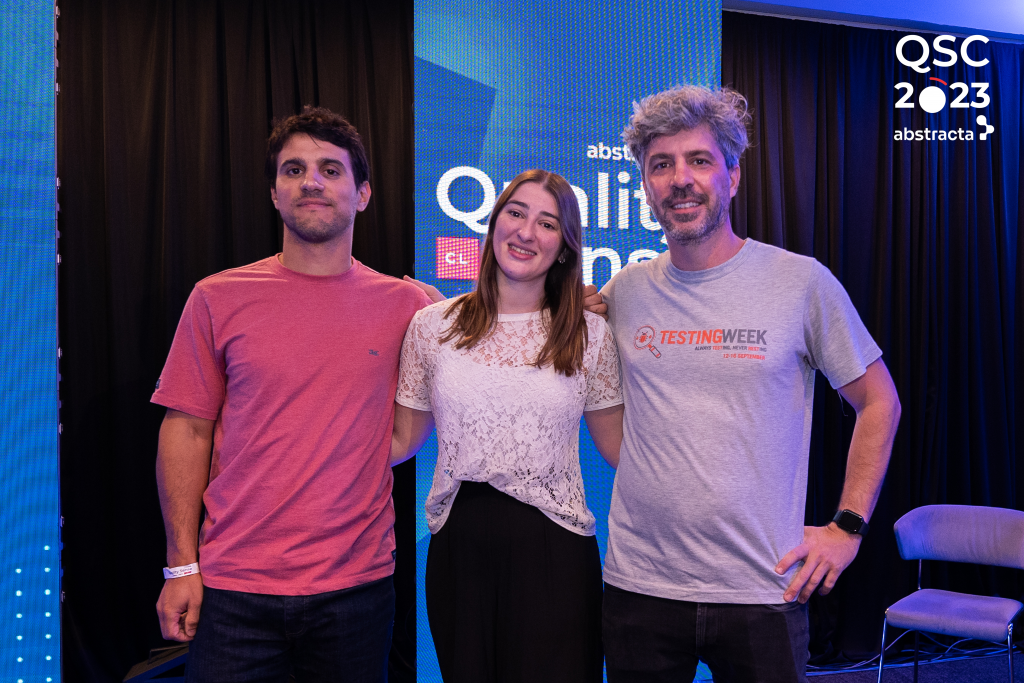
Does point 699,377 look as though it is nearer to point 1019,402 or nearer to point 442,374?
point 442,374

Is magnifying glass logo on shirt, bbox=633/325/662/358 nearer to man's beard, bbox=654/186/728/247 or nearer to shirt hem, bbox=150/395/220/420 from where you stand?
man's beard, bbox=654/186/728/247

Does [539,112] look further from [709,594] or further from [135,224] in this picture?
[709,594]

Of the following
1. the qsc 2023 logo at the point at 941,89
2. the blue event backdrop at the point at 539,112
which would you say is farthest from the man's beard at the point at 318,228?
the qsc 2023 logo at the point at 941,89

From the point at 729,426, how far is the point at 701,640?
479 millimetres

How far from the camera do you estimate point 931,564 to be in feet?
13.8

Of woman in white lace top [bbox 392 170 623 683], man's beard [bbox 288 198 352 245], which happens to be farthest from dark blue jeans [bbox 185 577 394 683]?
man's beard [bbox 288 198 352 245]

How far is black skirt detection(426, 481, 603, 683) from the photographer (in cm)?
155

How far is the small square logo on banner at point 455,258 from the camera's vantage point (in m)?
2.81

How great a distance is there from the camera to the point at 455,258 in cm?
281

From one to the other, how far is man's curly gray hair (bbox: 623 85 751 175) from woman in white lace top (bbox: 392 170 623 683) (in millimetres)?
267

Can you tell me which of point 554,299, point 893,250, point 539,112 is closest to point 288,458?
point 554,299

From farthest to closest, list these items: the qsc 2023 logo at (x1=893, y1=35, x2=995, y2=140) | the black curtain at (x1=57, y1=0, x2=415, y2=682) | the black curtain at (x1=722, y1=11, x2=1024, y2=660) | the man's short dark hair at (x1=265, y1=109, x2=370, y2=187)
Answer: the qsc 2023 logo at (x1=893, y1=35, x2=995, y2=140) < the black curtain at (x1=722, y1=11, x2=1024, y2=660) < the black curtain at (x1=57, y1=0, x2=415, y2=682) < the man's short dark hair at (x1=265, y1=109, x2=370, y2=187)

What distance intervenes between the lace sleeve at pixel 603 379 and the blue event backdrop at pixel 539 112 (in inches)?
45.7

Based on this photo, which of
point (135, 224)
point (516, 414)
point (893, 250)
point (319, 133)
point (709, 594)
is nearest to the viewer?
point (709, 594)
